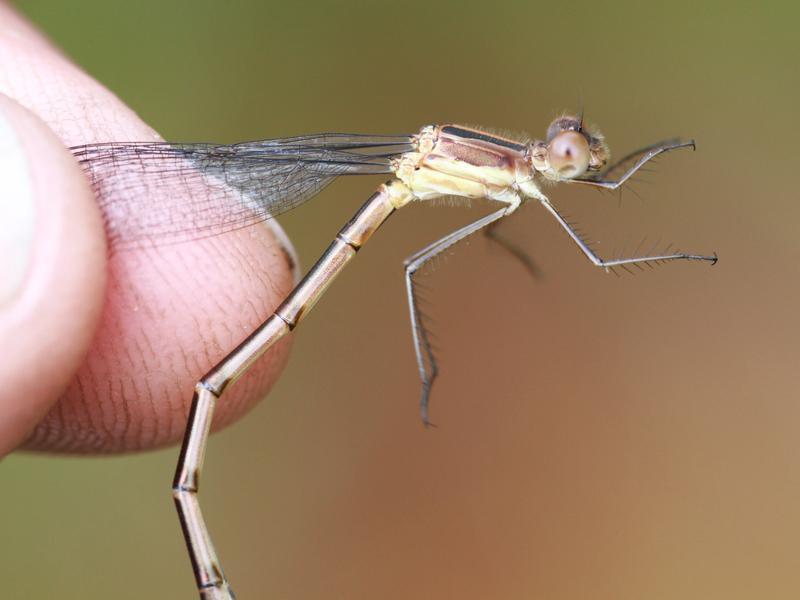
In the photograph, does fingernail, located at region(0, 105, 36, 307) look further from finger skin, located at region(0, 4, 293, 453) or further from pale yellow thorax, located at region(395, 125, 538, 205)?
pale yellow thorax, located at region(395, 125, 538, 205)

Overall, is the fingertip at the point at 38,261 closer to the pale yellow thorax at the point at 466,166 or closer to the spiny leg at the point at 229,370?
the spiny leg at the point at 229,370

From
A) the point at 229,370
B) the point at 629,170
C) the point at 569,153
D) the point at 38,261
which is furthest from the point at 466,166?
the point at 38,261

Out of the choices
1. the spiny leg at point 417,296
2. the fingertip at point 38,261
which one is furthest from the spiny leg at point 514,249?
the fingertip at point 38,261

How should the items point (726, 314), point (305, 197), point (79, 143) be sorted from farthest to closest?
point (726, 314), point (305, 197), point (79, 143)

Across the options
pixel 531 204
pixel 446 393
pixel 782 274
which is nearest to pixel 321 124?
pixel 531 204

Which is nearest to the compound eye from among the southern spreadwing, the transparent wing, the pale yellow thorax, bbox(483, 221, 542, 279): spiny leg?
the southern spreadwing

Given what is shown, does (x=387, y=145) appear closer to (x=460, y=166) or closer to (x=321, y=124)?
(x=460, y=166)

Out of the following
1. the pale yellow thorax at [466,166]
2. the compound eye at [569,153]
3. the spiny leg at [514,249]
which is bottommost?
the pale yellow thorax at [466,166]
